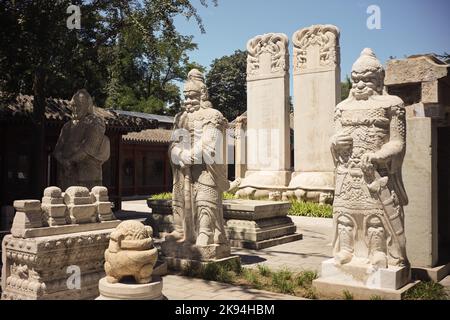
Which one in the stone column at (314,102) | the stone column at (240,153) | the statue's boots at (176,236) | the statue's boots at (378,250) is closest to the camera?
the statue's boots at (378,250)

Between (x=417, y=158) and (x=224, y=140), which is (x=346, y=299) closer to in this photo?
(x=417, y=158)

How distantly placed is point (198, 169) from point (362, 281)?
2.88m

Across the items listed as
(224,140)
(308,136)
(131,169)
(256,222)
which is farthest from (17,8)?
(131,169)

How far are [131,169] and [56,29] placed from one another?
47.2 feet

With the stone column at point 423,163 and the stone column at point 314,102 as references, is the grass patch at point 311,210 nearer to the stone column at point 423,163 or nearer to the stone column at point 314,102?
the stone column at point 314,102

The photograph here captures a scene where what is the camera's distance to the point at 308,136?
14.1 meters

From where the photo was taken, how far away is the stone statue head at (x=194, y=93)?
6613 mm

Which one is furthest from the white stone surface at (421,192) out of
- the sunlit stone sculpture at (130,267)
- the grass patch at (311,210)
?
the grass patch at (311,210)

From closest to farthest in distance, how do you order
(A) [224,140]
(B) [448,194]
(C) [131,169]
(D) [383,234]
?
(D) [383,234] → (A) [224,140] → (B) [448,194] → (C) [131,169]

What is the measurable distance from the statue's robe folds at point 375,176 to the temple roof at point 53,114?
5662mm

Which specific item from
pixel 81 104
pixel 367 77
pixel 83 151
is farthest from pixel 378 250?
pixel 81 104

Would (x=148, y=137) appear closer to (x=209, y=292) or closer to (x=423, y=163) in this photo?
(x=209, y=292)

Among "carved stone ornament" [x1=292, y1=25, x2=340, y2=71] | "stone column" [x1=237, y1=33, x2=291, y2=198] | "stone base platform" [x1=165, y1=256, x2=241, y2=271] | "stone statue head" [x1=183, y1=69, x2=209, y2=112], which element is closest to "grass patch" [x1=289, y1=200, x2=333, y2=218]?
"stone column" [x1=237, y1=33, x2=291, y2=198]

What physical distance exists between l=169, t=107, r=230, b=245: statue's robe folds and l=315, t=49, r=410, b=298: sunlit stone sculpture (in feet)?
6.13
